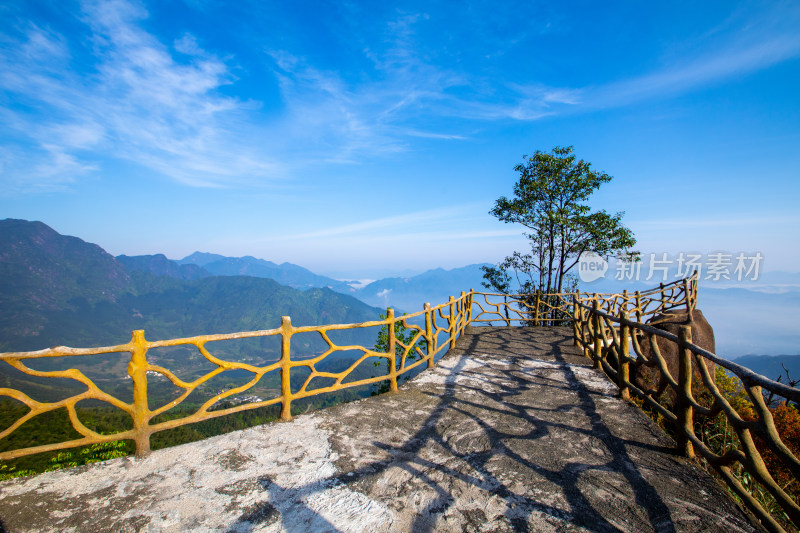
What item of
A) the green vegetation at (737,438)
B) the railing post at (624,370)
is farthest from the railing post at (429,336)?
the green vegetation at (737,438)

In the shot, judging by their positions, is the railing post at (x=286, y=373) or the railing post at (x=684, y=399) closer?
the railing post at (x=684, y=399)

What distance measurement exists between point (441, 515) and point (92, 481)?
3.13 metres

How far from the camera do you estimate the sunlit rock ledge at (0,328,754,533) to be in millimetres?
2760

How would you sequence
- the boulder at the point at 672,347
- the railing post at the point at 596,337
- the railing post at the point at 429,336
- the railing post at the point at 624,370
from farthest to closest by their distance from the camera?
the boulder at the point at 672,347
the railing post at the point at 429,336
the railing post at the point at 596,337
the railing post at the point at 624,370

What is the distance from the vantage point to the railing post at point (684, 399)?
141 inches

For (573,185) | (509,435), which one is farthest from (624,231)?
(509,435)

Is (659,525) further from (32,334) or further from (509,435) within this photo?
(32,334)

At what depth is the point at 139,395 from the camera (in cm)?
383

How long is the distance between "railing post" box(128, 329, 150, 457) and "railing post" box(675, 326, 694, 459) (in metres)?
5.31

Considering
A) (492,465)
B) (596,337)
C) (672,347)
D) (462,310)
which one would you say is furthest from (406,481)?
(672,347)

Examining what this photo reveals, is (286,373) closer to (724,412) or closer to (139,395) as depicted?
(139,395)

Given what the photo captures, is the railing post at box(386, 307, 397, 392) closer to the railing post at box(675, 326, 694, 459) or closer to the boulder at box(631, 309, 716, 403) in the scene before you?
the railing post at box(675, 326, 694, 459)

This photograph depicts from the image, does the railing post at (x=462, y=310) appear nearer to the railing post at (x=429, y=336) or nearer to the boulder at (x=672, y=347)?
the railing post at (x=429, y=336)

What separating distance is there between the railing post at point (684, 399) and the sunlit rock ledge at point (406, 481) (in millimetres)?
216
